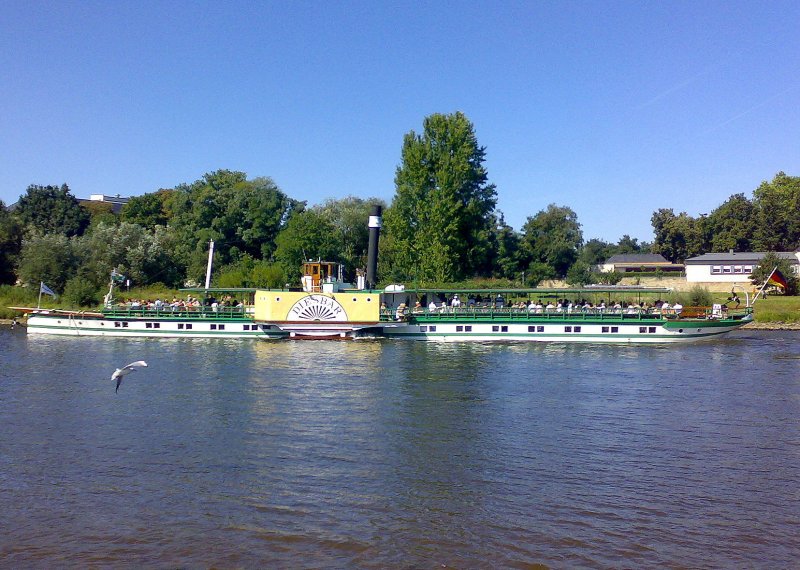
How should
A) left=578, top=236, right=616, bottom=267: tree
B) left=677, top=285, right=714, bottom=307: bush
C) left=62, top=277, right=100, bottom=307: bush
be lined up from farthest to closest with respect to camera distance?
left=578, top=236, right=616, bottom=267: tree → left=62, top=277, right=100, bottom=307: bush → left=677, top=285, right=714, bottom=307: bush

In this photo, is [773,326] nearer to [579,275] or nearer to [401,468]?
[579,275]

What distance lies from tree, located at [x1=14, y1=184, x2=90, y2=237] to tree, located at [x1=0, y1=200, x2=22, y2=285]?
1108 cm

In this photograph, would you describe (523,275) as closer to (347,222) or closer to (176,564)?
(347,222)

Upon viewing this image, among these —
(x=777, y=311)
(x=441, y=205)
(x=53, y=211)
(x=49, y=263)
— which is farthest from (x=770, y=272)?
(x=53, y=211)

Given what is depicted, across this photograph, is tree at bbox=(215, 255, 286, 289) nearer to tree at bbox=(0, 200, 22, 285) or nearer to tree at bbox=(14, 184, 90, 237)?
tree at bbox=(0, 200, 22, 285)

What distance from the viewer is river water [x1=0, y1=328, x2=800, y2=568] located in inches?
545

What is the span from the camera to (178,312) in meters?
49.4

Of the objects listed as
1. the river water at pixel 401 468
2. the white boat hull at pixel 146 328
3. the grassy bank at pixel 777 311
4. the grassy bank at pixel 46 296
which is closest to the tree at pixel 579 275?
the grassy bank at pixel 777 311

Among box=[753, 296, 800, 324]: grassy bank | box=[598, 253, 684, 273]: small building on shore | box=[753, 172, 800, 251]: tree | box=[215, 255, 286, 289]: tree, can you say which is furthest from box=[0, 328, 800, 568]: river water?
box=[598, 253, 684, 273]: small building on shore

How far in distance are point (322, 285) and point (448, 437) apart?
26.7m

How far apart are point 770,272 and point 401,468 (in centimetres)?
6418

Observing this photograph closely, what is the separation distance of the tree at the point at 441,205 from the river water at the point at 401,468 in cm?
3610

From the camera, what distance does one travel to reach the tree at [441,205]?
225ft

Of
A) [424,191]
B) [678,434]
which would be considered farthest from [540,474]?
[424,191]
